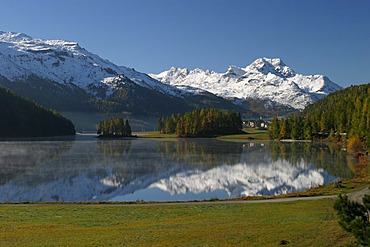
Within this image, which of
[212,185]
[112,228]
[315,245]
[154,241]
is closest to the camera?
[315,245]

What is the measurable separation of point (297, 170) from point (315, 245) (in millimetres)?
56164

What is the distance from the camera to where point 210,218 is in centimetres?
3123

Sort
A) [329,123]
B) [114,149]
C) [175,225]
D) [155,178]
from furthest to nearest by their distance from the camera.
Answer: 1. [329,123]
2. [114,149]
3. [155,178]
4. [175,225]

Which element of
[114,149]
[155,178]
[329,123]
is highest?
[329,123]

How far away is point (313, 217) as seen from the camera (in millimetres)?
29797

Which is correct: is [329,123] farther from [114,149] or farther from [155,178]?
[155,178]

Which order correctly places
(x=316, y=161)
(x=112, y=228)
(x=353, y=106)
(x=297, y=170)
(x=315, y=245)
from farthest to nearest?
1. (x=353, y=106)
2. (x=316, y=161)
3. (x=297, y=170)
4. (x=112, y=228)
5. (x=315, y=245)

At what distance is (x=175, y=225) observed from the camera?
93.2 feet

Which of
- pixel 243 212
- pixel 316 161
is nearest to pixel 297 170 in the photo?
pixel 316 161

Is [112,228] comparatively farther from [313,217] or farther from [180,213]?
[313,217]

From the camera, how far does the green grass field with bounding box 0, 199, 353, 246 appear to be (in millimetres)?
23688

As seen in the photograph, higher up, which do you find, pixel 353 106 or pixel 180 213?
pixel 353 106

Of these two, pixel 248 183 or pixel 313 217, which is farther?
pixel 248 183

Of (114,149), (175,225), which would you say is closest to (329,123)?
(114,149)
